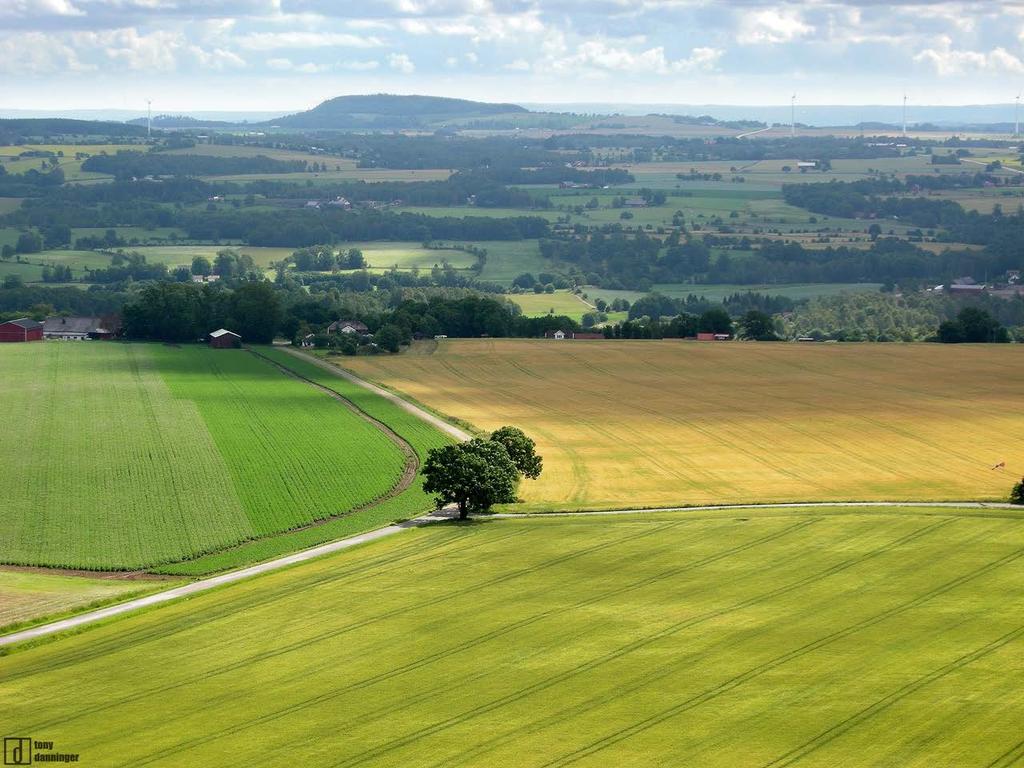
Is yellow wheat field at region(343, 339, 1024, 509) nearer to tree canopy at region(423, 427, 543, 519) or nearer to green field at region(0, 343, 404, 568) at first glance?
tree canopy at region(423, 427, 543, 519)

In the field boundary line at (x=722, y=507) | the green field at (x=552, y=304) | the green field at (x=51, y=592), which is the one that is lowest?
the green field at (x=552, y=304)

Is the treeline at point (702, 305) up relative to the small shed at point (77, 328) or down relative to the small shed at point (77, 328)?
up

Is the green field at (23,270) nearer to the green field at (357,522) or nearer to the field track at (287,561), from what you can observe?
the green field at (357,522)

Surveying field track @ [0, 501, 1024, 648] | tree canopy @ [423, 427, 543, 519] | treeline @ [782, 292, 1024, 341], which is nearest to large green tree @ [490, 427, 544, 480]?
tree canopy @ [423, 427, 543, 519]

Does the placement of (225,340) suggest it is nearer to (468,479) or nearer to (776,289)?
(468,479)

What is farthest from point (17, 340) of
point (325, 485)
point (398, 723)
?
point (398, 723)
